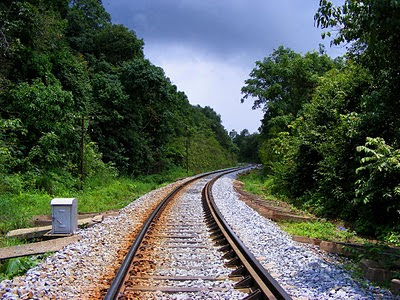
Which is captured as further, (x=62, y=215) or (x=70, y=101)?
(x=70, y=101)

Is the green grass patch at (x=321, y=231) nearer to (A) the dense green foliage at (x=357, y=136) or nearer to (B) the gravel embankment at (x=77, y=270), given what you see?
(A) the dense green foliage at (x=357, y=136)

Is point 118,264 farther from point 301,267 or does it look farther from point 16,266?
point 301,267

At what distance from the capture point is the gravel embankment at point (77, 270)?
15.0ft

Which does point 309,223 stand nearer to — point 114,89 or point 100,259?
point 100,259

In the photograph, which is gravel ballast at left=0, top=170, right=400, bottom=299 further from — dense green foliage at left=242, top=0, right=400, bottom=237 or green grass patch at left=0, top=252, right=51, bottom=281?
dense green foliage at left=242, top=0, right=400, bottom=237

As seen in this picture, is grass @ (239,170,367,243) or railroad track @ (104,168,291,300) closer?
railroad track @ (104,168,291,300)

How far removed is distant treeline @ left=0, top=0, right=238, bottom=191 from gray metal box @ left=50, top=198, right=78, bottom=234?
534 cm

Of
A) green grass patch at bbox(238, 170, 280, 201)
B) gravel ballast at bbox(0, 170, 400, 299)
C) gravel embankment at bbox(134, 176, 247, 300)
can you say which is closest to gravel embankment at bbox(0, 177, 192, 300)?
gravel ballast at bbox(0, 170, 400, 299)

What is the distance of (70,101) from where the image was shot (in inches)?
678

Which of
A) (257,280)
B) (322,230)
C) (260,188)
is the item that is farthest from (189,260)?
(260,188)

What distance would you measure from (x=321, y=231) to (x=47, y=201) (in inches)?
327

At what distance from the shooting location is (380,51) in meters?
5.08

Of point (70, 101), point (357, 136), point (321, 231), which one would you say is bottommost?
point (321, 231)

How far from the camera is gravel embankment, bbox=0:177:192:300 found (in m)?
4.58
